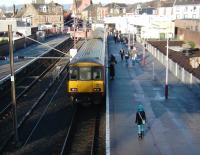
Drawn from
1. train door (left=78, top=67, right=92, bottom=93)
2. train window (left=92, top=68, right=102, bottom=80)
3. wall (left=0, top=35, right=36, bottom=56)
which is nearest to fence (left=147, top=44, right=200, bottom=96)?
train window (left=92, top=68, right=102, bottom=80)

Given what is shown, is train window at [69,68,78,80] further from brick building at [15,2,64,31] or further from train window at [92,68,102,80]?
brick building at [15,2,64,31]

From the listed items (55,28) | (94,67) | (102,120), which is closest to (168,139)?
(102,120)

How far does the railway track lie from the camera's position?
19.2 metres

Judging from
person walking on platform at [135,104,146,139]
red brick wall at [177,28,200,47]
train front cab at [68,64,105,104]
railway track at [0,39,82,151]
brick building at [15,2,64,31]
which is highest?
brick building at [15,2,64,31]

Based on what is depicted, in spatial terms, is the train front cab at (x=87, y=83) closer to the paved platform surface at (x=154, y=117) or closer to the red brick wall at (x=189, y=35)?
the paved platform surface at (x=154, y=117)

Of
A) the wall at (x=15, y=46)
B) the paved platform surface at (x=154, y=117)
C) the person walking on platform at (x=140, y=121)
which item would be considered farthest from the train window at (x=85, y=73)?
the wall at (x=15, y=46)

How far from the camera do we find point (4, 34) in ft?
216

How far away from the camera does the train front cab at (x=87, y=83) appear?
2234 centimetres

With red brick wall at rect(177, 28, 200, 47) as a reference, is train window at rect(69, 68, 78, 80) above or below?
below

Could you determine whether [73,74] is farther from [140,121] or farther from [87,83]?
[140,121]

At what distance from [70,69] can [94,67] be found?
1332mm

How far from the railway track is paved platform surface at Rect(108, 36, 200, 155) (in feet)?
14.6

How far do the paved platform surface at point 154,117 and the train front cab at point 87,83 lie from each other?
1.30m

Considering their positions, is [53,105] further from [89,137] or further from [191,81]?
[191,81]
